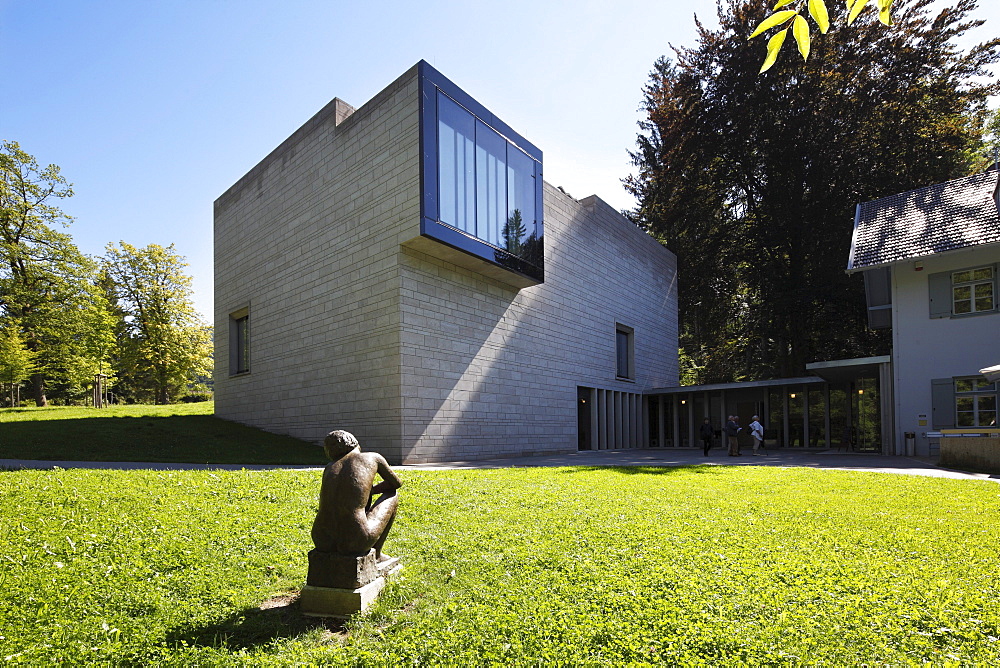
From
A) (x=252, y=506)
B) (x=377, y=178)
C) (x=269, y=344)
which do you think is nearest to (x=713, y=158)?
(x=377, y=178)

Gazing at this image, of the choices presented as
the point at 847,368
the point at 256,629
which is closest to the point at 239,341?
the point at 256,629

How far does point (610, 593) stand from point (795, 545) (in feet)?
8.10

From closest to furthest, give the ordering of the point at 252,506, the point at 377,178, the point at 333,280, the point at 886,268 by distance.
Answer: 1. the point at 252,506
2. the point at 377,178
3. the point at 333,280
4. the point at 886,268

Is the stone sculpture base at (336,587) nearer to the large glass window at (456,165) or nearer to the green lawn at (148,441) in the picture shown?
the green lawn at (148,441)

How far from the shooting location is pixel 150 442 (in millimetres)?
15352

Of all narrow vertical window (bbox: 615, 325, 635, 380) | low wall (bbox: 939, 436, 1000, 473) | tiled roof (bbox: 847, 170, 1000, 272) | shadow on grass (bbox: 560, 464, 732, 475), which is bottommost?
shadow on grass (bbox: 560, 464, 732, 475)

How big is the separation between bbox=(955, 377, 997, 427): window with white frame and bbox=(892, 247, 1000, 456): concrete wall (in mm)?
317

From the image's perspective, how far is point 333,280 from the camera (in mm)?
16516

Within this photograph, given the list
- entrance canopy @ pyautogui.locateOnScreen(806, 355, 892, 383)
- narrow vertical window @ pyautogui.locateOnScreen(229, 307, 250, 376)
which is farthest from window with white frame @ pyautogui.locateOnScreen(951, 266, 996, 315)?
narrow vertical window @ pyautogui.locateOnScreen(229, 307, 250, 376)

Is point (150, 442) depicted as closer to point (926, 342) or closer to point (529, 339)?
point (529, 339)

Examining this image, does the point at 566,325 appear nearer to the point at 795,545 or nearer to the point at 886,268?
the point at 886,268

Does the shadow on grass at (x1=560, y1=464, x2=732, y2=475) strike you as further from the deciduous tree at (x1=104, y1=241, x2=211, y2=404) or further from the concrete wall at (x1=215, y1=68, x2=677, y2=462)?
the deciduous tree at (x1=104, y1=241, x2=211, y2=404)

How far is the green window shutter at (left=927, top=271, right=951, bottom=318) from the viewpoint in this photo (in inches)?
668

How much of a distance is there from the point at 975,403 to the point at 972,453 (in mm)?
4097
